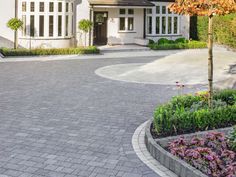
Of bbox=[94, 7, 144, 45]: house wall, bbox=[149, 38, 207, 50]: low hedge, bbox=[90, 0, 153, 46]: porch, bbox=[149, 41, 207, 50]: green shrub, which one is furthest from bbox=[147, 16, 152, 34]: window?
bbox=[149, 41, 207, 50]: green shrub


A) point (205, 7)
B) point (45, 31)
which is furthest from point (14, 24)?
point (205, 7)

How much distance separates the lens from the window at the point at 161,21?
30.3m

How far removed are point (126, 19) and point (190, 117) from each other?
22.4 m

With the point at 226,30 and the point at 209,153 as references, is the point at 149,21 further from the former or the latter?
the point at 209,153

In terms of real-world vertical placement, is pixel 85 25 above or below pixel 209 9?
above

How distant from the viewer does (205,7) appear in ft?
29.3

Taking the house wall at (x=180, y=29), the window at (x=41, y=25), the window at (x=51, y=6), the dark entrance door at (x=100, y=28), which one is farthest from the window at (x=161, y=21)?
the window at (x=41, y=25)

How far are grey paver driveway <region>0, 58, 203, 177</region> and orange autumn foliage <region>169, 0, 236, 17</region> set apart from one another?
9.41ft

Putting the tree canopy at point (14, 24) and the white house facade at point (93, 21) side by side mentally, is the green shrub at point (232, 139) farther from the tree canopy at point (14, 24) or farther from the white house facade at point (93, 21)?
the white house facade at point (93, 21)

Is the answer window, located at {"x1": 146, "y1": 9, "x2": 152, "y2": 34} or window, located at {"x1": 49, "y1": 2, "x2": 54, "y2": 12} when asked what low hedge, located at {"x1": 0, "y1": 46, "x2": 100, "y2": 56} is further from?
window, located at {"x1": 146, "y1": 9, "x2": 152, "y2": 34}

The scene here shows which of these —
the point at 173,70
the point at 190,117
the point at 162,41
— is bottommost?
the point at 190,117

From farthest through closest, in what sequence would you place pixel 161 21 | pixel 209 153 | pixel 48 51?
pixel 161 21 → pixel 48 51 → pixel 209 153

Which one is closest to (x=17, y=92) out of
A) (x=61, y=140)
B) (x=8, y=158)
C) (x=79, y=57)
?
(x=61, y=140)

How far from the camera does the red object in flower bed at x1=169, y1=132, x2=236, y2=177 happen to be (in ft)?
20.0
